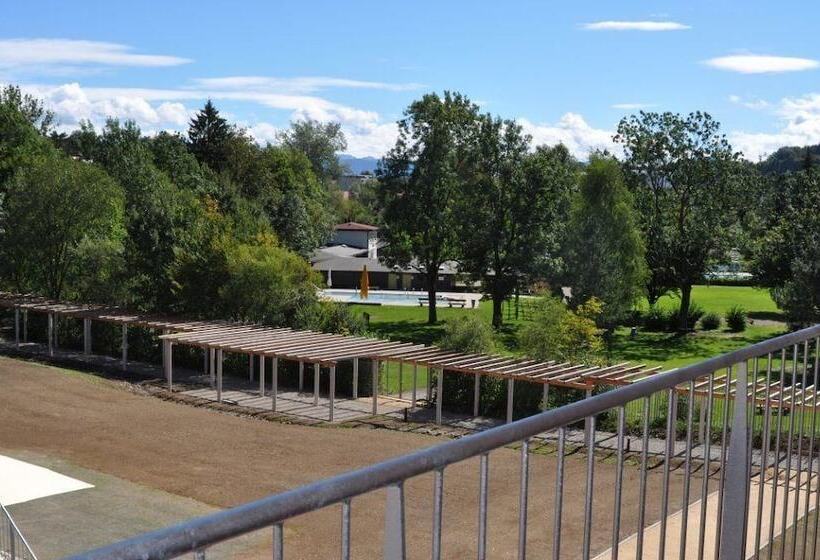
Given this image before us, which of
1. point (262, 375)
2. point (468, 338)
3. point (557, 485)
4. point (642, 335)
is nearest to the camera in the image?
point (557, 485)

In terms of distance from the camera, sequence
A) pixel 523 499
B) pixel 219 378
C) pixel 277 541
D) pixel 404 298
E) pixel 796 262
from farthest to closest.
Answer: pixel 404 298, pixel 796 262, pixel 219 378, pixel 523 499, pixel 277 541

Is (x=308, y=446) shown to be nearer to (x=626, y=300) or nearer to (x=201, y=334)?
(x=201, y=334)

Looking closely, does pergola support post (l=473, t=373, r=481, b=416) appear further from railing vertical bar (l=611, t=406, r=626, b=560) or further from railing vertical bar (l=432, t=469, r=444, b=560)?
railing vertical bar (l=432, t=469, r=444, b=560)

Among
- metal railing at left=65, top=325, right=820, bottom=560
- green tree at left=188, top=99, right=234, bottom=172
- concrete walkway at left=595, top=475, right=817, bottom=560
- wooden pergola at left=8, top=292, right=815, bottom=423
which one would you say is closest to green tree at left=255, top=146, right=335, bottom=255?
Answer: green tree at left=188, top=99, right=234, bottom=172

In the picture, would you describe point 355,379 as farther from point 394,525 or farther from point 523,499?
point 394,525

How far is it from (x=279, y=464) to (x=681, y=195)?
125ft

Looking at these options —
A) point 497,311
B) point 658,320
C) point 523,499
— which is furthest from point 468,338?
point 523,499

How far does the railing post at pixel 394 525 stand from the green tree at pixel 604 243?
141ft

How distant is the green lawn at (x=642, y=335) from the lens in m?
44.0

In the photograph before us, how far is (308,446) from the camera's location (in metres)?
23.8

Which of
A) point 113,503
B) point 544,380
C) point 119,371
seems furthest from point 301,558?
point 119,371

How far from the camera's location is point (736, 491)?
3.66 metres

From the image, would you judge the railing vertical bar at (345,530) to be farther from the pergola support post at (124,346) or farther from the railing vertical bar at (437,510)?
the pergola support post at (124,346)

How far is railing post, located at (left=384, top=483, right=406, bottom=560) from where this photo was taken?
79.9 inches
